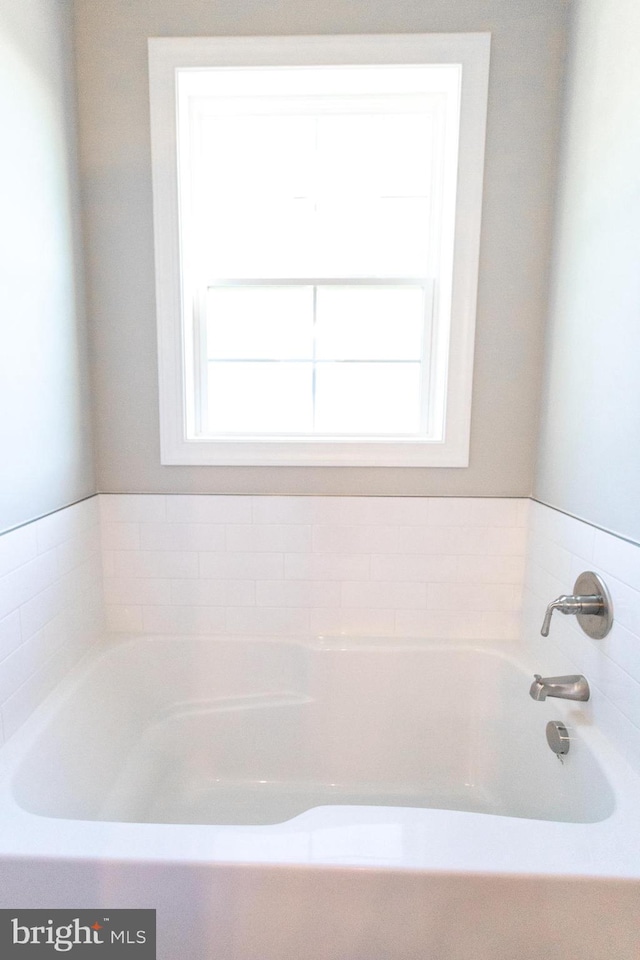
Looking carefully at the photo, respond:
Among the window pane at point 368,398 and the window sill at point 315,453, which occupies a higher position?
the window pane at point 368,398

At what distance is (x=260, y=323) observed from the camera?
1797 mm

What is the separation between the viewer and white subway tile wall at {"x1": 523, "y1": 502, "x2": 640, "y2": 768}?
110 cm

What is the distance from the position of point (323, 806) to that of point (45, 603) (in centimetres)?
93

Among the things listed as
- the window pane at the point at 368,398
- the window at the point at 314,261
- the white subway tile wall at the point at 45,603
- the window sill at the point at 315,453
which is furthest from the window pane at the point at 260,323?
the white subway tile wall at the point at 45,603

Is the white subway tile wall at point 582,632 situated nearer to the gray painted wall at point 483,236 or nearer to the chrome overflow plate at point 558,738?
the chrome overflow plate at point 558,738

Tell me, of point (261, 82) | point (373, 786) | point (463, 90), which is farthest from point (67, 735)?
point (463, 90)

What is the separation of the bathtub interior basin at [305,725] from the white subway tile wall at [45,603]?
0.13 meters

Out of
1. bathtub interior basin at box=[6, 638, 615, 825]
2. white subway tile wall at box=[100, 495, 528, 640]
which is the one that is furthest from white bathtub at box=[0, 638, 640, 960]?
white subway tile wall at box=[100, 495, 528, 640]

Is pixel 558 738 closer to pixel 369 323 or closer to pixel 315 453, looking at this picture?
pixel 315 453

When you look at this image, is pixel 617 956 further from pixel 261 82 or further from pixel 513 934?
pixel 261 82

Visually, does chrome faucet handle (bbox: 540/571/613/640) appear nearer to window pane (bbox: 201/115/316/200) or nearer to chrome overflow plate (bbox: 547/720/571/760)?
chrome overflow plate (bbox: 547/720/571/760)

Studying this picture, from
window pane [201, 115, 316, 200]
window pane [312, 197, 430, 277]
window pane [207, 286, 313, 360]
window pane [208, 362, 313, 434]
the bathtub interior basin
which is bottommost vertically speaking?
the bathtub interior basin

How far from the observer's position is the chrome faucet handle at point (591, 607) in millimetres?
1189

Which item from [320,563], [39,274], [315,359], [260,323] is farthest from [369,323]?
[39,274]
